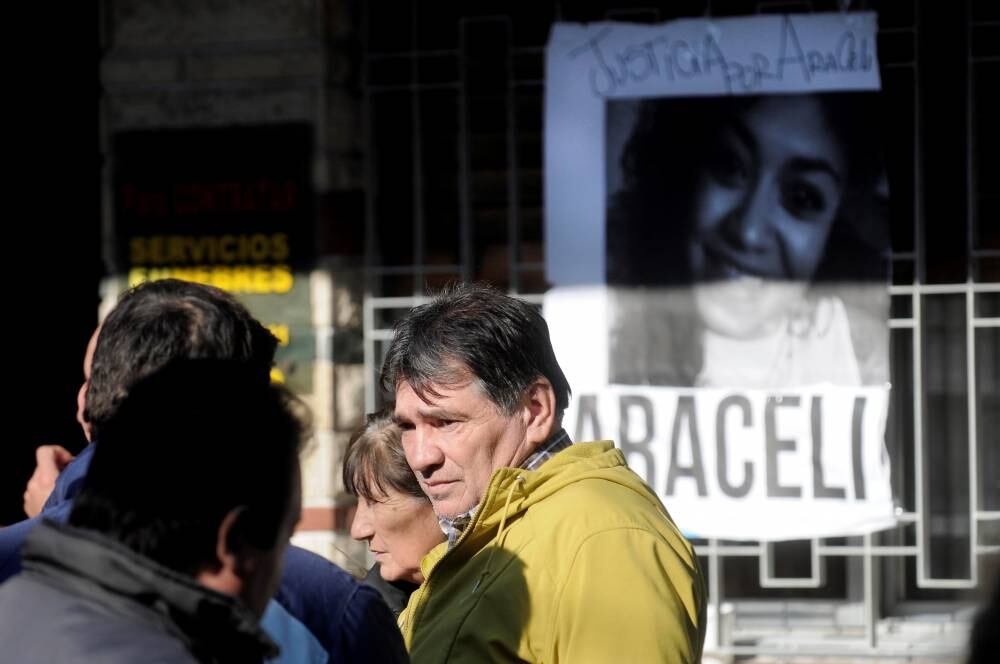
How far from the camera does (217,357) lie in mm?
1903

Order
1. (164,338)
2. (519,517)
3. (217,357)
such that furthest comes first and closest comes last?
(519,517) < (164,338) < (217,357)

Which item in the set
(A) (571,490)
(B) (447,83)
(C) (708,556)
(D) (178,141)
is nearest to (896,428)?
(C) (708,556)

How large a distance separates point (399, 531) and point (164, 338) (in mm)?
1167

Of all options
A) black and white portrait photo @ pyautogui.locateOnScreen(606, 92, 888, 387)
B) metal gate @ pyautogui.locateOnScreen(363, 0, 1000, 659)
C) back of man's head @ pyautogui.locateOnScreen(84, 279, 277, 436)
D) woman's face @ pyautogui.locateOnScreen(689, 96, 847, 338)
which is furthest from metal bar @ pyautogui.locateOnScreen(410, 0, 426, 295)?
back of man's head @ pyautogui.locateOnScreen(84, 279, 277, 436)

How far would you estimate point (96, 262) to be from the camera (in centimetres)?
571

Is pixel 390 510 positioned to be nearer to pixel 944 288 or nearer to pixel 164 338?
pixel 164 338

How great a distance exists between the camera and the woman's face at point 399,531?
3.08m

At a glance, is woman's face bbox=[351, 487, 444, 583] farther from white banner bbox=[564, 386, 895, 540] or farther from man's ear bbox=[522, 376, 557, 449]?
white banner bbox=[564, 386, 895, 540]

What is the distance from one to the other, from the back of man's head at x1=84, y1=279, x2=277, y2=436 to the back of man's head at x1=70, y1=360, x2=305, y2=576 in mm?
502

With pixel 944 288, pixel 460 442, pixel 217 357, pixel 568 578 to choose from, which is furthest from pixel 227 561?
pixel 944 288

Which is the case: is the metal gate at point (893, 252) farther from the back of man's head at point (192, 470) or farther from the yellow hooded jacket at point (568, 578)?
the back of man's head at point (192, 470)

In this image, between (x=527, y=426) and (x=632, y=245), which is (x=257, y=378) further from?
(x=632, y=245)

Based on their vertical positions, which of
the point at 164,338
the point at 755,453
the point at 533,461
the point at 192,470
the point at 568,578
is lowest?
the point at 755,453

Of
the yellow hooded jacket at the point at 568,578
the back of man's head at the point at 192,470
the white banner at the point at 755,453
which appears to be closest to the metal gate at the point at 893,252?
the white banner at the point at 755,453
